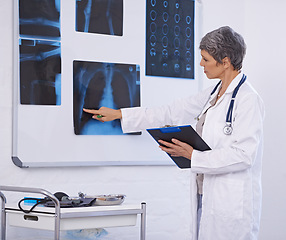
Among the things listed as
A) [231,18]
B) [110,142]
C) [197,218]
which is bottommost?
[197,218]

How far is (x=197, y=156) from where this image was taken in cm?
204

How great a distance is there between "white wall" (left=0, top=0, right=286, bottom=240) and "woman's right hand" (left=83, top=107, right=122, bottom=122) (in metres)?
0.32

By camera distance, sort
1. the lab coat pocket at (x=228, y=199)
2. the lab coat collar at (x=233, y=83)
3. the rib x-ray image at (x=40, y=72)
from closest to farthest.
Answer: the lab coat pocket at (x=228, y=199) < the lab coat collar at (x=233, y=83) < the rib x-ray image at (x=40, y=72)

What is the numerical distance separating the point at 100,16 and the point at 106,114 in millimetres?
597

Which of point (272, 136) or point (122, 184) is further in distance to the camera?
point (272, 136)

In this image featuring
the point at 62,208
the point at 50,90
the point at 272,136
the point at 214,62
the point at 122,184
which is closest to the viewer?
the point at 62,208

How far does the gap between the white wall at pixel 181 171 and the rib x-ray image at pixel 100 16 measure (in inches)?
15.6

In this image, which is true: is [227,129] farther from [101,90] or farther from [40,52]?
[40,52]

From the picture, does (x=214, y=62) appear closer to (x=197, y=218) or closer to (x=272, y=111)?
(x=197, y=218)

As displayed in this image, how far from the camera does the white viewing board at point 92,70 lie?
2420 millimetres

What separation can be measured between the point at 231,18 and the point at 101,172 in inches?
55.0

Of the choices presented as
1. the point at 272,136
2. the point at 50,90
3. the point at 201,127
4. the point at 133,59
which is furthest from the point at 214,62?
the point at 272,136

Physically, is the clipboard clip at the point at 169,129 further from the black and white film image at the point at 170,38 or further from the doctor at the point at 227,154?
the black and white film image at the point at 170,38

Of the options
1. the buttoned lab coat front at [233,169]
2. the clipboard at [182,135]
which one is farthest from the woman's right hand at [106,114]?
the buttoned lab coat front at [233,169]
